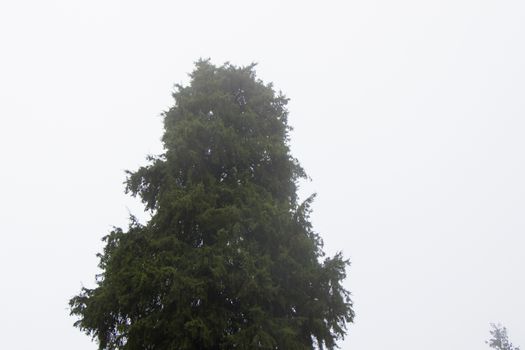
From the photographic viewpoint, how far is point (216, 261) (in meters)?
11.3

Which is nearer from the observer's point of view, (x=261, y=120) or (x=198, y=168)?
(x=198, y=168)

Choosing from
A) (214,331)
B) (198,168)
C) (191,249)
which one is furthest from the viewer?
(198,168)

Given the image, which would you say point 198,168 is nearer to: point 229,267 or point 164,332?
point 229,267

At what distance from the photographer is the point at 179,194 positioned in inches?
497

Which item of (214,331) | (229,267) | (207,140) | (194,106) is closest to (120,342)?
(214,331)

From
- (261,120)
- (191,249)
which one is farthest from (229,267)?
(261,120)

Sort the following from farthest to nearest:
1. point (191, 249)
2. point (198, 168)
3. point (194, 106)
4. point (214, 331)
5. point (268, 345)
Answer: point (194, 106) < point (198, 168) < point (191, 249) < point (214, 331) < point (268, 345)

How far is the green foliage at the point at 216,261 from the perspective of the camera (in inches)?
437

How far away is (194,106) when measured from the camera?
49.7ft

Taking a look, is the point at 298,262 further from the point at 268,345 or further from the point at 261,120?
the point at 261,120

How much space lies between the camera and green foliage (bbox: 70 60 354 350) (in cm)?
1109

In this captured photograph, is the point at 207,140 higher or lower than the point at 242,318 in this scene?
higher

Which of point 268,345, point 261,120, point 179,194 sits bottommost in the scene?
point 268,345

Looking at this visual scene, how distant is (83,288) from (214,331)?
4.16 m
